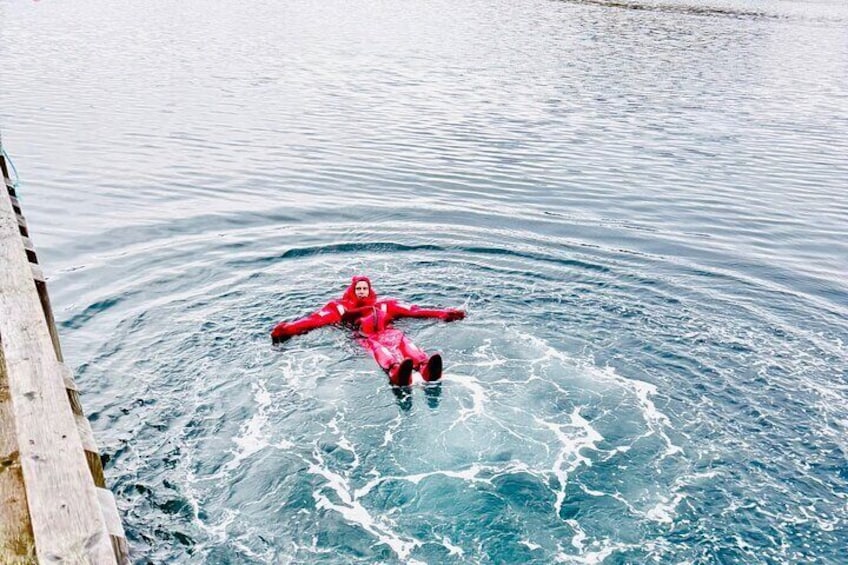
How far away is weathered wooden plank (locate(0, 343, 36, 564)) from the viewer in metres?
6.52

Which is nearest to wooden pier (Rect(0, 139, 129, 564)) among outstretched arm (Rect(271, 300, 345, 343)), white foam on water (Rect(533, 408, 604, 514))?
outstretched arm (Rect(271, 300, 345, 343))

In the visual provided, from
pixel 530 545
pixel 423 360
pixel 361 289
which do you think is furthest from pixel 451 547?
pixel 361 289

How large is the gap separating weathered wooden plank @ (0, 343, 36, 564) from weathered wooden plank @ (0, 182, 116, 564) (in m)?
0.18

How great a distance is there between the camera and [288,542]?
1059 cm

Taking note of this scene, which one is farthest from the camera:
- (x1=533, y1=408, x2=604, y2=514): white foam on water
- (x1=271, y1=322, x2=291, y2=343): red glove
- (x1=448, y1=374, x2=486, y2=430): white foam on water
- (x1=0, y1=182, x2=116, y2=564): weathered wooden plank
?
(x1=271, y1=322, x2=291, y2=343): red glove

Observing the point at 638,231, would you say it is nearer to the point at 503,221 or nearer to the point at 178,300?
the point at 503,221

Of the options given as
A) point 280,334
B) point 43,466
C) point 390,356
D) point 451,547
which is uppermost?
point 43,466

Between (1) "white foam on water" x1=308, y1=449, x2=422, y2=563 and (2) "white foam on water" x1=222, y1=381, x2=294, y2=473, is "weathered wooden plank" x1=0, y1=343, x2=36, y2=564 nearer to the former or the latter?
(2) "white foam on water" x1=222, y1=381, x2=294, y2=473

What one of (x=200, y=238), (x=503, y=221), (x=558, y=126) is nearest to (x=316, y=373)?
(x=200, y=238)

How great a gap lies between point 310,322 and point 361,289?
4.59 ft

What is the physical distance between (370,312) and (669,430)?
6.86m

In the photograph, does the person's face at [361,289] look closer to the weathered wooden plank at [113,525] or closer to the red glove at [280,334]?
the red glove at [280,334]

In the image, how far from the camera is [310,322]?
1658 centimetres

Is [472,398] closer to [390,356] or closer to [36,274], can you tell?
[390,356]
